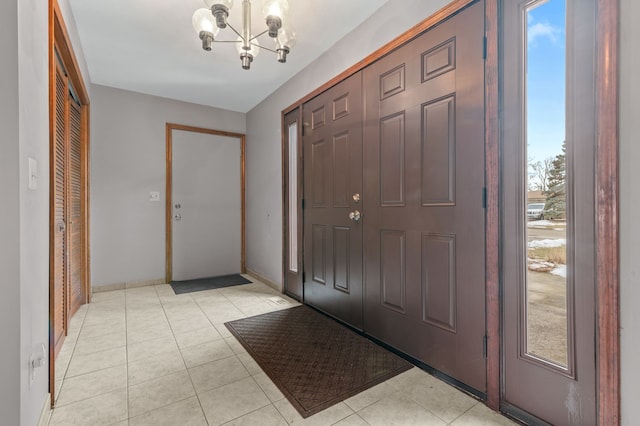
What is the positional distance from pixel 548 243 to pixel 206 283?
370cm

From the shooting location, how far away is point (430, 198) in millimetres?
1821

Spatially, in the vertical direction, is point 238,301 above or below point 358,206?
below

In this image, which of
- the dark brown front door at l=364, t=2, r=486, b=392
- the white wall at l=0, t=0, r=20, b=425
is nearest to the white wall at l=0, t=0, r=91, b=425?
the white wall at l=0, t=0, r=20, b=425

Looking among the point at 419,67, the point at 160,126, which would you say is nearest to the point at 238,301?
the point at 160,126

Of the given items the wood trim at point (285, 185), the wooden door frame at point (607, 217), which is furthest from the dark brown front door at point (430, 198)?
the wood trim at point (285, 185)

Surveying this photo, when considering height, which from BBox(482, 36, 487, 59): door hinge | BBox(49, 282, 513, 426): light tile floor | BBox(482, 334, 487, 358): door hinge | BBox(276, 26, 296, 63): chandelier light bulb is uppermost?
BBox(276, 26, 296, 63): chandelier light bulb

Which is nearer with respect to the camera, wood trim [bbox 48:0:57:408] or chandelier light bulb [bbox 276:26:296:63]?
wood trim [bbox 48:0:57:408]

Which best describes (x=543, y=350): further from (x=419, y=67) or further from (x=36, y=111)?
(x=36, y=111)

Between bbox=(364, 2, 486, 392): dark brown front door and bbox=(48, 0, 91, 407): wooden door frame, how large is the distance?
6.27 ft

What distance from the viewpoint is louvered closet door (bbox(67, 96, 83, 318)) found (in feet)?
9.10

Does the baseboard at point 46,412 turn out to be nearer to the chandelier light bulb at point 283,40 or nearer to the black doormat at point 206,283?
the black doormat at point 206,283

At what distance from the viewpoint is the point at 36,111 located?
1347 mm

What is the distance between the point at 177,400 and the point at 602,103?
93.1 inches

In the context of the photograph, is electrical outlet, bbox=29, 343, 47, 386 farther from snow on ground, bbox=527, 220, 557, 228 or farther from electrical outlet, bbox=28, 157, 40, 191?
snow on ground, bbox=527, 220, 557, 228
